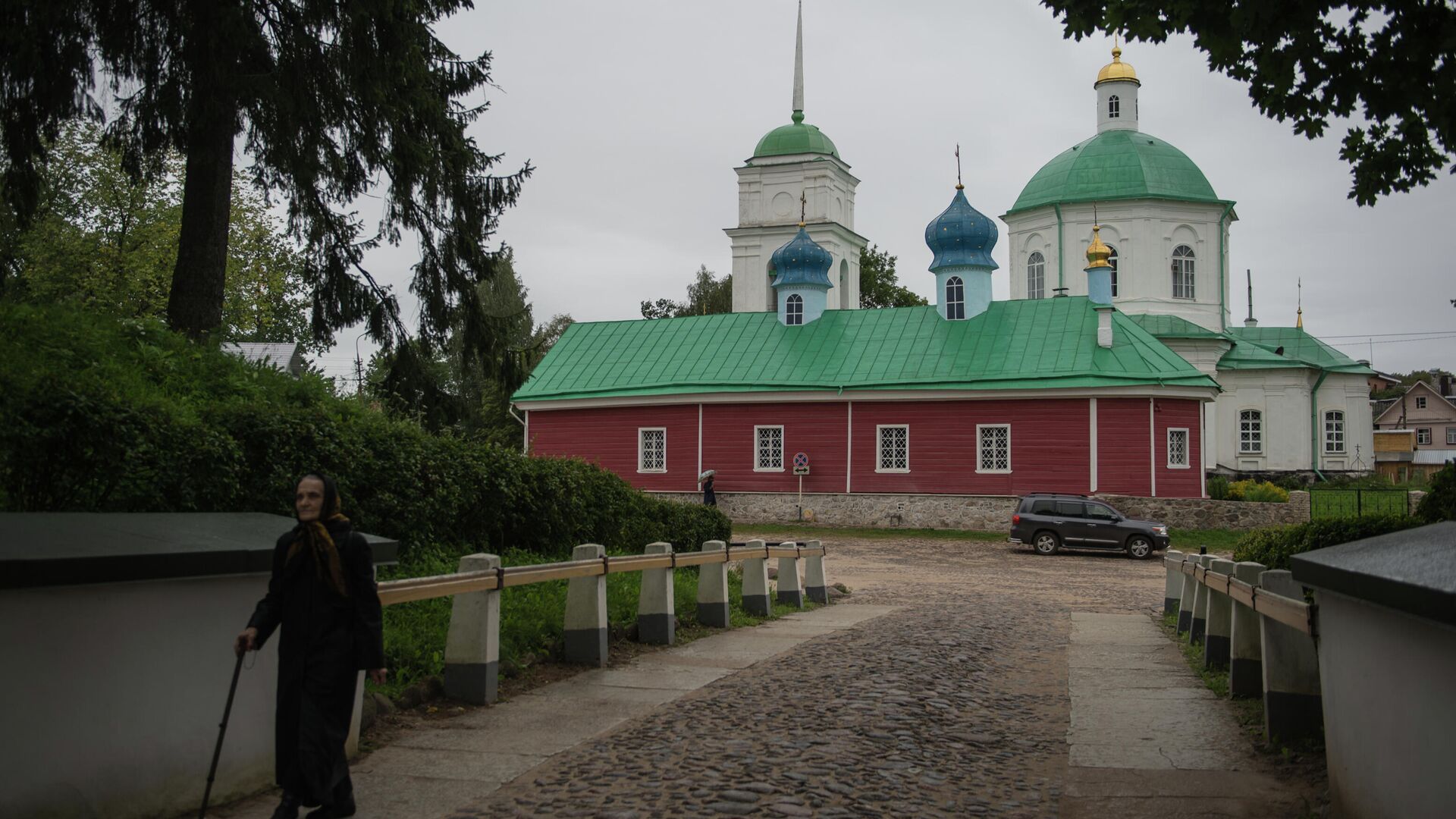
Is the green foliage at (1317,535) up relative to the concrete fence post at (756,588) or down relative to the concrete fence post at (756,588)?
up

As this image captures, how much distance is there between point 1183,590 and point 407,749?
33.1 ft

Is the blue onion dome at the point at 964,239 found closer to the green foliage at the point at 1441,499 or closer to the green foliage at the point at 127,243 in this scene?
the green foliage at the point at 127,243

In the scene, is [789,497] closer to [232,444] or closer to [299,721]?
[232,444]

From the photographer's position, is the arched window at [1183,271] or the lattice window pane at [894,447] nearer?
the lattice window pane at [894,447]

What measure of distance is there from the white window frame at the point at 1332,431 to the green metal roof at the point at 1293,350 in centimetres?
172

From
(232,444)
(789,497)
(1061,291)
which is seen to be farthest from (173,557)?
(1061,291)

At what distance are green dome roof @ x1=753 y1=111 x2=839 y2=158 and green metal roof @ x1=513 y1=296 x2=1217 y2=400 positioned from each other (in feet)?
35.8

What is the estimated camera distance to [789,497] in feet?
125

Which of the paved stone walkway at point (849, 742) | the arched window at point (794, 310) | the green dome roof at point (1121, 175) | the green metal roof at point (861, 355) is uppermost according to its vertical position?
the green dome roof at point (1121, 175)

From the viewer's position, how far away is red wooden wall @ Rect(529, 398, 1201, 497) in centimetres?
3522

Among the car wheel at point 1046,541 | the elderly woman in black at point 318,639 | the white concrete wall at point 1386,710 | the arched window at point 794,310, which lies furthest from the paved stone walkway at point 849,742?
the arched window at point 794,310

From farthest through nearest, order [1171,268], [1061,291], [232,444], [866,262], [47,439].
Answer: [866,262]
[1171,268]
[1061,291]
[232,444]
[47,439]

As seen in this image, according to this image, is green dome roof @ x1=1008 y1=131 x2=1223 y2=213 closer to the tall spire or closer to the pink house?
the tall spire

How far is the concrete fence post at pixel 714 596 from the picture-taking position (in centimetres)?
1341
